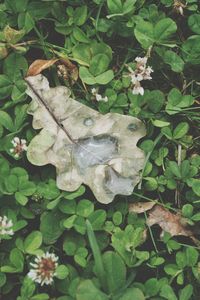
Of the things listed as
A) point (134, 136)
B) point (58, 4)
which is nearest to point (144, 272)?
point (134, 136)

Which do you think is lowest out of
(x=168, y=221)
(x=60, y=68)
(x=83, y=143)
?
(x=168, y=221)

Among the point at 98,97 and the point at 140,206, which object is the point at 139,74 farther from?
the point at 140,206

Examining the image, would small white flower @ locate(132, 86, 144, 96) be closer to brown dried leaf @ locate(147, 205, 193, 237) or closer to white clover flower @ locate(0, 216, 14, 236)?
brown dried leaf @ locate(147, 205, 193, 237)

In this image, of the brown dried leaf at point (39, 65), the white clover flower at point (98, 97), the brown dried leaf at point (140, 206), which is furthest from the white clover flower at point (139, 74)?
the brown dried leaf at point (140, 206)

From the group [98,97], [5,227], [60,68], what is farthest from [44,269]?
[60,68]

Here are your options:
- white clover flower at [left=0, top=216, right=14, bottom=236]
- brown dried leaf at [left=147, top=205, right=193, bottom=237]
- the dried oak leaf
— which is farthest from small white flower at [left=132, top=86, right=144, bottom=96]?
white clover flower at [left=0, top=216, right=14, bottom=236]

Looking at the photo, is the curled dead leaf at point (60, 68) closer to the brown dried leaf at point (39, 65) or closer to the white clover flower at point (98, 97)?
the brown dried leaf at point (39, 65)

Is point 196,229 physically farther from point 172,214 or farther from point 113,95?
point 113,95
